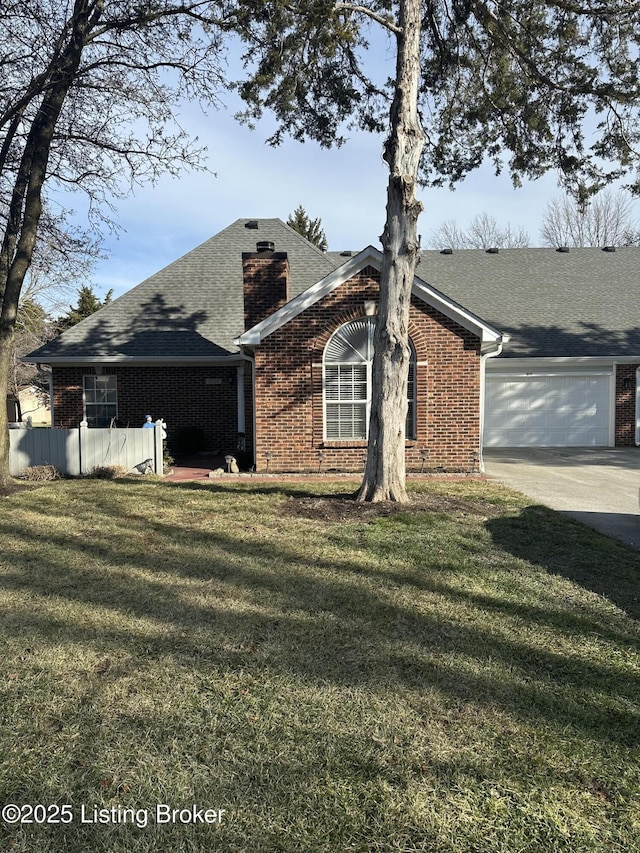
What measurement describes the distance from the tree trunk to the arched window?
11.3 feet

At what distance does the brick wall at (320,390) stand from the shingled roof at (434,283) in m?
2.61

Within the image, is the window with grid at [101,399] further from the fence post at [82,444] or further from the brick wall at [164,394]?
the fence post at [82,444]

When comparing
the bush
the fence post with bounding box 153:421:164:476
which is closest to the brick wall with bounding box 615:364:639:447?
the fence post with bounding box 153:421:164:476

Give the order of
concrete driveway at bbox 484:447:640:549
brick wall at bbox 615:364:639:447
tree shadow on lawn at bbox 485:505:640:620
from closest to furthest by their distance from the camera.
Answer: tree shadow on lawn at bbox 485:505:640:620
concrete driveway at bbox 484:447:640:549
brick wall at bbox 615:364:639:447

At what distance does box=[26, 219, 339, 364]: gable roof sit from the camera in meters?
14.2

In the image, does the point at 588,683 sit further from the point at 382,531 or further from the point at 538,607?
the point at 382,531

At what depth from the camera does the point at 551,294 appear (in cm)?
1888

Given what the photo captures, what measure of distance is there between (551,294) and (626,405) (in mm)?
4587

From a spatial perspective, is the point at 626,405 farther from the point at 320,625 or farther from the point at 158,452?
the point at 320,625

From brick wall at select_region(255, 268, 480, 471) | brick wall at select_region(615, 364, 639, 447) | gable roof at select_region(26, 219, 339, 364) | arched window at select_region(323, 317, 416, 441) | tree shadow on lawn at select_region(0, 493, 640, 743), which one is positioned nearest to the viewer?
tree shadow on lawn at select_region(0, 493, 640, 743)

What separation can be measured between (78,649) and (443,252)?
823 inches

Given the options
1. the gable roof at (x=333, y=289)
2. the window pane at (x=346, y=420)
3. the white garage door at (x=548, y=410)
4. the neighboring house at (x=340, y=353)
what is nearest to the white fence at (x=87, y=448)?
the neighboring house at (x=340, y=353)

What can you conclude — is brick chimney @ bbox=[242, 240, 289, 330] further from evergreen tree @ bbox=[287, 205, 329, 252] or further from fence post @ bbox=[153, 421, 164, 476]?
evergreen tree @ bbox=[287, 205, 329, 252]

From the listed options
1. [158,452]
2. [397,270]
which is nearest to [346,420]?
[158,452]
